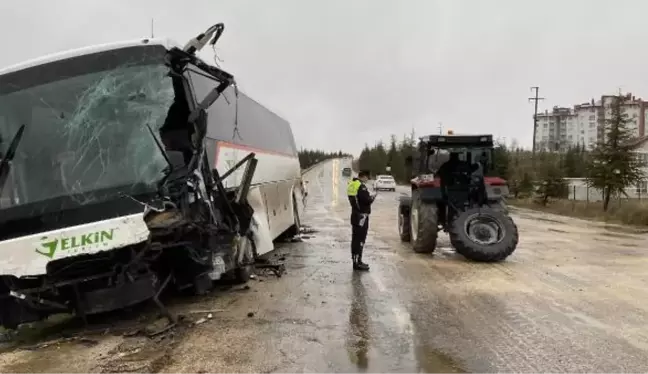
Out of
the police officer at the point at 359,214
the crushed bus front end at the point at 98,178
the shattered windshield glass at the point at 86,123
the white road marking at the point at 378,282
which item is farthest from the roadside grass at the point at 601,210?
the shattered windshield glass at the point at 86,123

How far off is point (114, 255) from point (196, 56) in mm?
2440

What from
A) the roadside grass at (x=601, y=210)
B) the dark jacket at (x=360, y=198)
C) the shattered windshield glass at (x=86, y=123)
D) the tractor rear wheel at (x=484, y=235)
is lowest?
the roadside grass at (x=601, y=210)

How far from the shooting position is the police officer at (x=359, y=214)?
34.8ft

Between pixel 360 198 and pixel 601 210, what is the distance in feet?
71.5

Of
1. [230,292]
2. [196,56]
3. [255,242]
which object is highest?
[196,56]

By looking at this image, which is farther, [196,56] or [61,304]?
[196,56]

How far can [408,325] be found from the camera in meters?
6.71

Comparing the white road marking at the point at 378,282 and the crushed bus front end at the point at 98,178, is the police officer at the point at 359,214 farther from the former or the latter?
the crushed bus front end at the point at 98,178

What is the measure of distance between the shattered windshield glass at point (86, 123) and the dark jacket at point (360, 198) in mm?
4683

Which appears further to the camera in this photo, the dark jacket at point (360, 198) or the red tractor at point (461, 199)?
the red tractor at point (461, 199)

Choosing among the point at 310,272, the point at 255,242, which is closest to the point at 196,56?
the point at 255,242

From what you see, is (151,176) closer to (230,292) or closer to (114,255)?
(114,255)

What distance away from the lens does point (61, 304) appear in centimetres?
640

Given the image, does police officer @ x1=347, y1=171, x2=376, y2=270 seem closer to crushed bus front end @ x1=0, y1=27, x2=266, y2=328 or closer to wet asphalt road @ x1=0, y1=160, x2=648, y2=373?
wet asphalt road @ x1=0, y1=160, x2=648, y2=373
